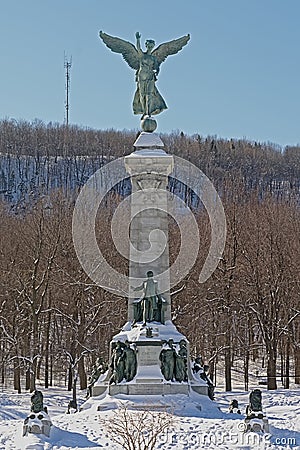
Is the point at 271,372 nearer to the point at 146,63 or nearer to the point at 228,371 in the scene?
the point at 228,371

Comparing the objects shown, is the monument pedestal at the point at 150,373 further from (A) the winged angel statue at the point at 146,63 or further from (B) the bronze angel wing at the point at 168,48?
(B) the bronze angel wing at the point at 168,48

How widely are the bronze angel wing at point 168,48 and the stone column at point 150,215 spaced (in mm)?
3625

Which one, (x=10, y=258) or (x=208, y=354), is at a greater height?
(x=10, y=258)

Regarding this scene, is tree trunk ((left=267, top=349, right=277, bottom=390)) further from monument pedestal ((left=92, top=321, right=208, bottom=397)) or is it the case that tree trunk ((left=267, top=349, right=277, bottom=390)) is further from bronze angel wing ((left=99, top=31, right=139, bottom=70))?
bronze angel wing ((left=99, top=31, right=139, bottom=70))

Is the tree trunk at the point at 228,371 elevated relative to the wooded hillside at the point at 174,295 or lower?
lower

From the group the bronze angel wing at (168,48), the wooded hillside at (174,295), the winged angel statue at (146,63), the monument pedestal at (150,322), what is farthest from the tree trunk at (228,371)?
the bronze angel wing at (168,48)

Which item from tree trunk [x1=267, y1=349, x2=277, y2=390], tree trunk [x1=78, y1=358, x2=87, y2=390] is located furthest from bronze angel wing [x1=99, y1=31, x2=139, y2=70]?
tree trunk [x1=78, y1=358, x2=87, y2=390]

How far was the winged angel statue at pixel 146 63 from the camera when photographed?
2364 centimetres

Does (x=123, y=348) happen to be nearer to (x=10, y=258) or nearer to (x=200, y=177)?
(x=10, y=258)

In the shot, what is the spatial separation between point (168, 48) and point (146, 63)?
1.09 meters

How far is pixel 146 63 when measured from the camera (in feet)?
77.5

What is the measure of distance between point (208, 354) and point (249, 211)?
726 centimetres

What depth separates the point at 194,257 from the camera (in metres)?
33.6

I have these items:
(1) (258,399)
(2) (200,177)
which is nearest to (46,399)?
(1) (258,399)
